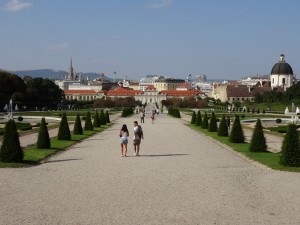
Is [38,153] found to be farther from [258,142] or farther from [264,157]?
[258,142]

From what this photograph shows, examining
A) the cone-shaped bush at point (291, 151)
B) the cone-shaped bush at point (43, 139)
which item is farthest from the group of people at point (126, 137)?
the cone-shaped bush at point (291, 151)

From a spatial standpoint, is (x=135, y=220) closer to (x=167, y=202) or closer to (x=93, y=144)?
(x=167, y=202)

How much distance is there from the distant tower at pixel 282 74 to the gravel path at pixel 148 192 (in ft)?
381

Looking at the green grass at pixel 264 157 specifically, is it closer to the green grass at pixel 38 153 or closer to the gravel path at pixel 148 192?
the gravel path at pixel 148 192

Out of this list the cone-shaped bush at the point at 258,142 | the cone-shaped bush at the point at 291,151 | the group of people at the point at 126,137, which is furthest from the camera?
the cone-shaped bush at the point at 258,142

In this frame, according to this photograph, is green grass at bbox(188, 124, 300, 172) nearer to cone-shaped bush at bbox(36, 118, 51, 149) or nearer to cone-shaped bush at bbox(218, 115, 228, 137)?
cone-shaped bush at bbox(218, 115, 228, 137)

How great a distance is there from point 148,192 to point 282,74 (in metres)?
123

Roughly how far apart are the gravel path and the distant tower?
381 feet

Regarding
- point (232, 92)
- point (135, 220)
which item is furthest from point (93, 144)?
point (232, 92)

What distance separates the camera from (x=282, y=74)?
128 meters

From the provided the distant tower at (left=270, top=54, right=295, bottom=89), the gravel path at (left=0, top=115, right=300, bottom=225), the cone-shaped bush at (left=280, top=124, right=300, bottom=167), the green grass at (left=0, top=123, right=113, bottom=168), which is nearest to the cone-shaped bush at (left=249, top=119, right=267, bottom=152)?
the gravel path at (left=0, top=115, right=300, bottom=225)

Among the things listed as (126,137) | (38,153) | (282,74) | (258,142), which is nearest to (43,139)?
(38,153)

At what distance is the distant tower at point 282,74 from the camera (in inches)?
5022

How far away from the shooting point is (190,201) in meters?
9.08
